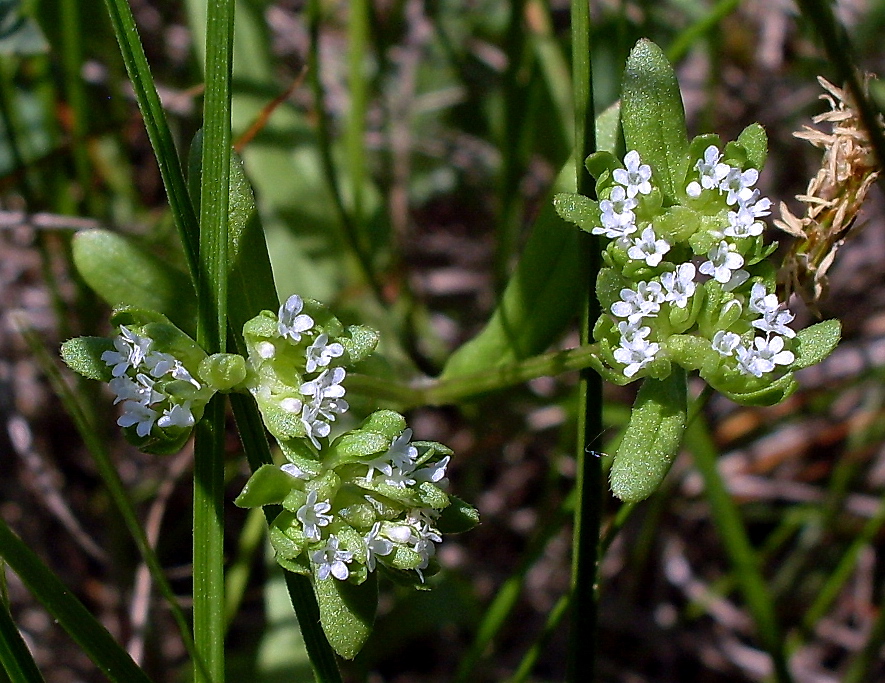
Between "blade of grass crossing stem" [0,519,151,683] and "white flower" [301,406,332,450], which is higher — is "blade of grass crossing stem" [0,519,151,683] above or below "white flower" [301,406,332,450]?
below

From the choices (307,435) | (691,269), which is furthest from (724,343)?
(307,435)

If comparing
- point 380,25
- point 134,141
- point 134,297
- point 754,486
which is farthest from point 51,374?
point 754,486

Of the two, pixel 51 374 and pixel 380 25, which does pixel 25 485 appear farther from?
pixel 380 25

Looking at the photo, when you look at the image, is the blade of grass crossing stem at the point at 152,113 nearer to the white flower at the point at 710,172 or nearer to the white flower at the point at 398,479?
the white flower at the point at 398,479

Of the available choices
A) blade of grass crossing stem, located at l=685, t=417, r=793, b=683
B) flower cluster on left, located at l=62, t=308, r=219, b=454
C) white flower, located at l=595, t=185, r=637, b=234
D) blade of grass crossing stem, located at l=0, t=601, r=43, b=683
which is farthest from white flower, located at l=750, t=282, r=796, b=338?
blade of grass crossing stem, located at l=0, t=601, r=43, b=683

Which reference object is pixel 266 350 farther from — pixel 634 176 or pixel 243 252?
pixel 634 176

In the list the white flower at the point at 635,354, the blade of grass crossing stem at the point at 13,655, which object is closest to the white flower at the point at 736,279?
the white flower at the point at 635,354

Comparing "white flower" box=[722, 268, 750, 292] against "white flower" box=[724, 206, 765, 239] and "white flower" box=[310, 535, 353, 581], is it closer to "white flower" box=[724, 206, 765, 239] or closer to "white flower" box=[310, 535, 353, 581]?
"white flower" box=[724, 206, 765, 239]
